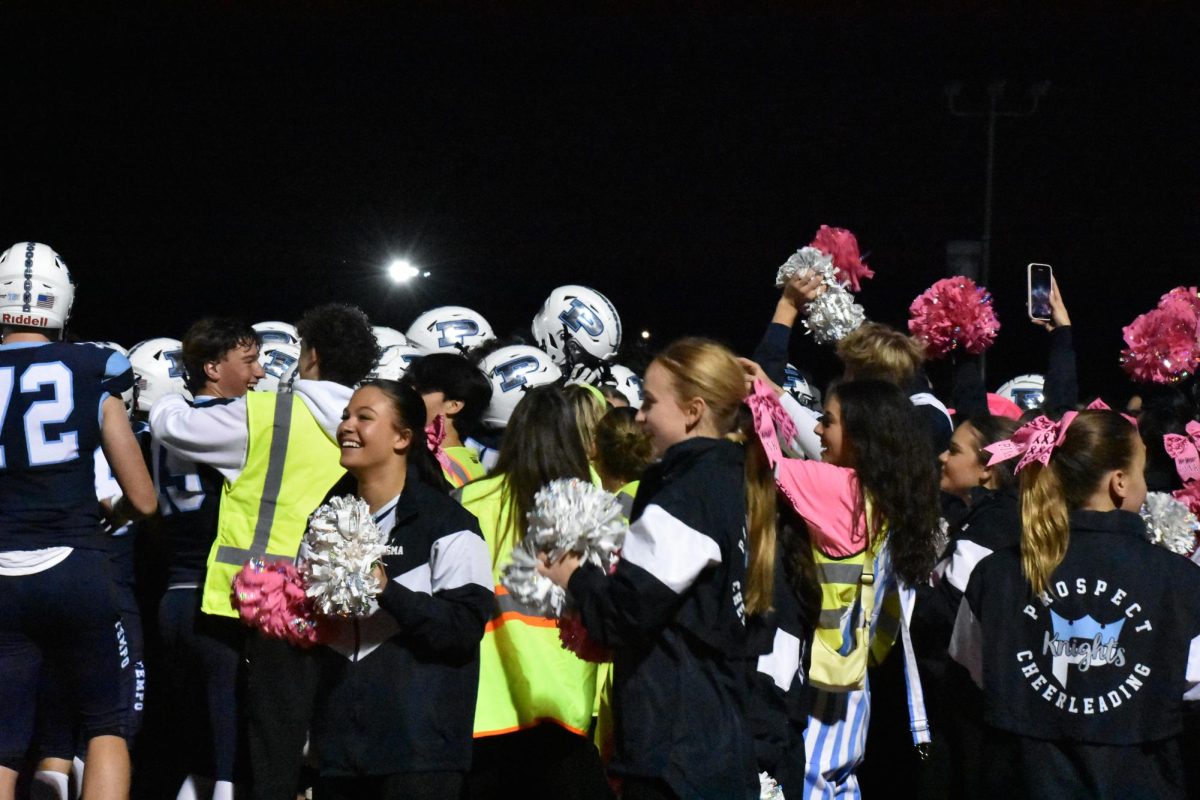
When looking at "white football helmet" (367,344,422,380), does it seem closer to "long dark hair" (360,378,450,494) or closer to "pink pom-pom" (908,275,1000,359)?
"long dark hair" (360,378,450,494)

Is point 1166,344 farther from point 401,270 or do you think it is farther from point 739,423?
point 401,270

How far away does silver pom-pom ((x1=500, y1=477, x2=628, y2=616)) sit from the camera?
306cm

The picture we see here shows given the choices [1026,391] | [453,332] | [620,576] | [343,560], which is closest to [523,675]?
[343,560]

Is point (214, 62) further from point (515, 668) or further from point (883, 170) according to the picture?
point (515, 668)

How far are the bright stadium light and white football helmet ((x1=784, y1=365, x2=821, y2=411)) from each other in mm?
7718

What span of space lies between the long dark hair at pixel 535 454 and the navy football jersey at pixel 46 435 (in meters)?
1.39

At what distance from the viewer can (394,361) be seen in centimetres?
652

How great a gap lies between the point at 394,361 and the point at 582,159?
7.99 meters

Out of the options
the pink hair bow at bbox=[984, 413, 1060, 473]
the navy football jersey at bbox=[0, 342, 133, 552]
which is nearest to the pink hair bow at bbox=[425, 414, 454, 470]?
the navy football jersey at bbox=[0, 342, 133, 552]

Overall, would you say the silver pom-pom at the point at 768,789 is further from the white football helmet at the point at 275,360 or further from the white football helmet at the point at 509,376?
the white football helmet at the point at 275,360

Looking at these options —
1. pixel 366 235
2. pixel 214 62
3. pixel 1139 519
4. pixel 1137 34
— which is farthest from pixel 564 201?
pixel 1139 519

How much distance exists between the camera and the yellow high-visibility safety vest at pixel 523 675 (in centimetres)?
448

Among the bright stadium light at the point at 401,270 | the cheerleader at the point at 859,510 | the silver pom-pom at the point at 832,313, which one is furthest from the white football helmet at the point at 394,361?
the bright stadium light at the point at 401,270

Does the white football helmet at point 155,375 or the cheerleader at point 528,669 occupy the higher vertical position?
the white football helmet at point 155,375
